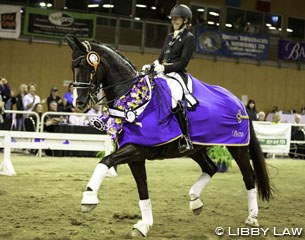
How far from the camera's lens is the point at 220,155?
1435 centimetres

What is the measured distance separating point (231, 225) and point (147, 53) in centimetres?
1907

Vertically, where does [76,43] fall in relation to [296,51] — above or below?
above

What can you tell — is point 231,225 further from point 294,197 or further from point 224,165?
point 224,165

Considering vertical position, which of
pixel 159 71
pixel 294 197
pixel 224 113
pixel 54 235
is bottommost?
pixel 294 197

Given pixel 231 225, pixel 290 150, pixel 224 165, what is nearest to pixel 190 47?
pixel 231 225

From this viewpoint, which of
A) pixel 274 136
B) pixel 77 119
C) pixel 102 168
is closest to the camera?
pixel 102 168

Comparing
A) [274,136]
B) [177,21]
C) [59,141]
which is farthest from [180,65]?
[274,136]

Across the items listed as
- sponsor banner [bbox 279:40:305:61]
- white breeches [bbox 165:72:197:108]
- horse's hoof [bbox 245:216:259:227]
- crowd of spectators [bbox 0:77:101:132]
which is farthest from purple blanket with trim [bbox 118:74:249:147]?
sponsor banner [bbox 279:40:305:61]

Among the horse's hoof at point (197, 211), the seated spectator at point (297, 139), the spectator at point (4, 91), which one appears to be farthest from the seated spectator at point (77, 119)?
the horse's hoof at point (197, 211)

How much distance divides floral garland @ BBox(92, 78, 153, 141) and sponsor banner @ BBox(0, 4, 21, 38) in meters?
16.2

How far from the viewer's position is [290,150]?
2102 cm

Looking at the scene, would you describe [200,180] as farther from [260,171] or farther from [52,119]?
[52,119]

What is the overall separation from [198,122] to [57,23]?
55.1ft

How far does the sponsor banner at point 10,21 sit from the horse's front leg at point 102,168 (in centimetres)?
1654
